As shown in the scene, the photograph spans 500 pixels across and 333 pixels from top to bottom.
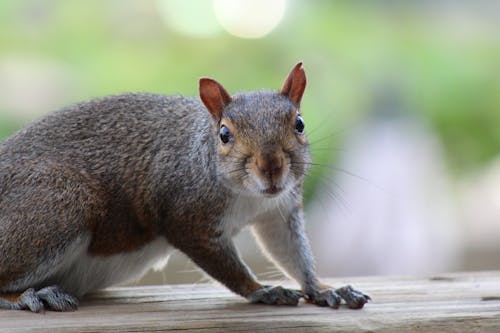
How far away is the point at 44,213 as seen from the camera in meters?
2.34

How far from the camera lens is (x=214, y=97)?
7.76 ft

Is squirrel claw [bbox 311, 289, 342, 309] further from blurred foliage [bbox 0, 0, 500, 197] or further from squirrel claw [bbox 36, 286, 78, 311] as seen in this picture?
blurred foliage [bbox 0, 0, 500, 197]

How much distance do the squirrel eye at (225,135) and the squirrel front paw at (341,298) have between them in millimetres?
453

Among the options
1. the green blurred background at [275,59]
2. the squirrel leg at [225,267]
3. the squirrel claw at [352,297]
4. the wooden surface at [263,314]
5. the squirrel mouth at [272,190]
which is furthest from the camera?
the green blurred background at [275,59]

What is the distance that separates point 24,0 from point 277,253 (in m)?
3.78

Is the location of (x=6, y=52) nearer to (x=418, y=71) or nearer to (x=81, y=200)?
(x=418, y=71)

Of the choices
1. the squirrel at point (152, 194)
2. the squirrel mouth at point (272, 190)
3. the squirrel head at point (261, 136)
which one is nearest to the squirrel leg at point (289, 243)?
the squirrel at point (152, 194)

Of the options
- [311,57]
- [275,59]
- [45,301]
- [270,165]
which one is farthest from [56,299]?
[311,57]

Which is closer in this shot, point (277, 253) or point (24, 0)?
point (277, 253)

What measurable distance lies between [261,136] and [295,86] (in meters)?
0.21

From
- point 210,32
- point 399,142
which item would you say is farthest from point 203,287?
point 210,32

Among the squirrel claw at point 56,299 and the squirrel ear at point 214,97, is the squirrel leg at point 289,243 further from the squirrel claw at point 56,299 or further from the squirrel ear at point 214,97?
the squirrel claw at point 56,299

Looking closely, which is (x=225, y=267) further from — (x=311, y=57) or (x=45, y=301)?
(x=311, y=57)

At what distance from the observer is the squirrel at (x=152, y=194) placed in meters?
2.29
